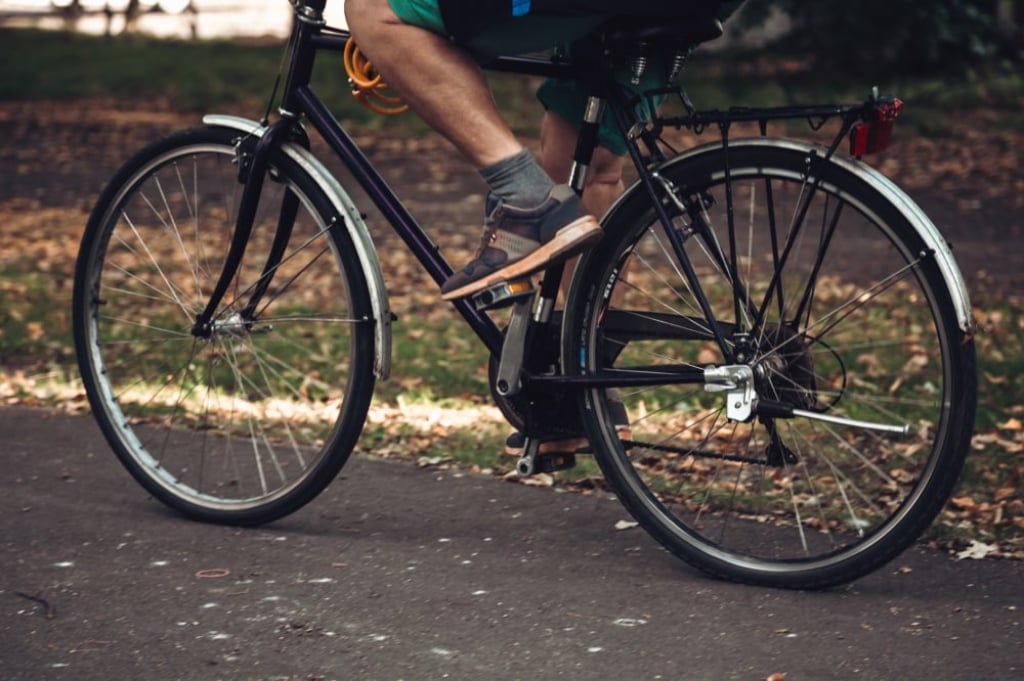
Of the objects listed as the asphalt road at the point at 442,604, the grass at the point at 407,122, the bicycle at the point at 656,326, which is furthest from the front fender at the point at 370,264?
the grass at the point at 407,122

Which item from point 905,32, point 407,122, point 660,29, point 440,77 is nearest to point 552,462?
point 440,77

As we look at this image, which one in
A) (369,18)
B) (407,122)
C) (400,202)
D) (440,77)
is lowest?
(400,202)

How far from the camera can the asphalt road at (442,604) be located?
3225mm

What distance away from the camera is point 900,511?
11.2ft

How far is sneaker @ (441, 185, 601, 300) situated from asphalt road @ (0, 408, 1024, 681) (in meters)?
0.73

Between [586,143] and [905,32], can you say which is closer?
[586,143]

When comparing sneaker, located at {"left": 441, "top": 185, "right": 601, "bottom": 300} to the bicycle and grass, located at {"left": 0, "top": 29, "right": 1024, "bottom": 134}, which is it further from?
grass, located at {"left": 0, "top": 29, "right": 1024, "bottom": 134}

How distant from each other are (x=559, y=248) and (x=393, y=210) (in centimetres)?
62

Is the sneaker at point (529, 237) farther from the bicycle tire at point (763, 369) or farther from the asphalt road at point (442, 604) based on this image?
the asphalt road at point (442, 604)

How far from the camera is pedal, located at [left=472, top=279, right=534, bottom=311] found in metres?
3.70

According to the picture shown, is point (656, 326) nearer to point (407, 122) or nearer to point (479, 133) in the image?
point (479, 133)

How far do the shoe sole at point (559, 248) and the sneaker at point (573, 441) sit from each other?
465mm

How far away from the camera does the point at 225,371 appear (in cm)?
610

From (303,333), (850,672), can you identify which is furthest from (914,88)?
(850,672)
